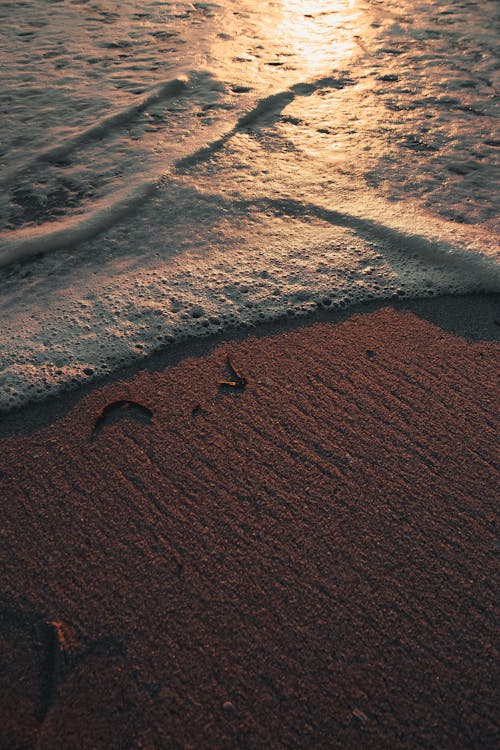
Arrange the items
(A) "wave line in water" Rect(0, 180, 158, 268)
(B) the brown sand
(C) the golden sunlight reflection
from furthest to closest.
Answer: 1. (C) the golden sunlight reflection
2. (A) "wave line in water" Rect(0, 180, 158, 268)
3. (B) the brown sand

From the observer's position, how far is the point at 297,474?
1770 mm

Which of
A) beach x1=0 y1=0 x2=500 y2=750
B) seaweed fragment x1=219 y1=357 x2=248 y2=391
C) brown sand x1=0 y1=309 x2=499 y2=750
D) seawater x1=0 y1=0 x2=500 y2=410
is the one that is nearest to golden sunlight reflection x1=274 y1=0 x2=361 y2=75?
seawater x1=0 y1=0 x2=500 y2=410

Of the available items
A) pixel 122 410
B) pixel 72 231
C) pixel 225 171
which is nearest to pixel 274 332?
pixel 122 410

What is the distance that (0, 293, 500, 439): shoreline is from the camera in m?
1.98

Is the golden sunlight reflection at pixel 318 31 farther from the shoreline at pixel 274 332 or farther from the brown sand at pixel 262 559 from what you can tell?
the brown sand at pixel 262 559

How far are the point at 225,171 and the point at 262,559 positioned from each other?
224 centimetres

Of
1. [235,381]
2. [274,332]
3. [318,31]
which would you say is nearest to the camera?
[235,381]

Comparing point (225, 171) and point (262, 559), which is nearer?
point (262, 559)

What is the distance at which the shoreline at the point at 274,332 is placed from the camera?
77.9 inches

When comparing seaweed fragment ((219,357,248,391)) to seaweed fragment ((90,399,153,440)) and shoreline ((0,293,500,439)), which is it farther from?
seaweed fragment ((90,399,153,440))

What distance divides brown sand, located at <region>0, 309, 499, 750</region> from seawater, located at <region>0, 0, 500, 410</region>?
383mm

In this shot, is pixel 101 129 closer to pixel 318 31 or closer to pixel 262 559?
pixel 318 31

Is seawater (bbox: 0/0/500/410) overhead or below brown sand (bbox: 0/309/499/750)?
overhead

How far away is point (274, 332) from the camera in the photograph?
2.26 m
